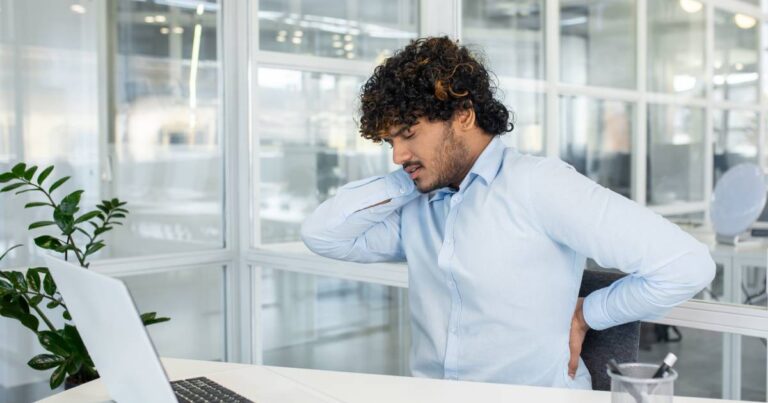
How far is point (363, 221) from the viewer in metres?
1.83

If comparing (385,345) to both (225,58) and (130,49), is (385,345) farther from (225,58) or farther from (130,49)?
(130,49)

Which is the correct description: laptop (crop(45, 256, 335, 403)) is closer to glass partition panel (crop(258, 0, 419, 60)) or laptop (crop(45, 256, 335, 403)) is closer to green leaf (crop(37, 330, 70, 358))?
green leaf (crop(37, 330, 70, 358))

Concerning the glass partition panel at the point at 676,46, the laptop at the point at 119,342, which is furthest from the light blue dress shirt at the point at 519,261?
the glass partition panel at the point at 676,46

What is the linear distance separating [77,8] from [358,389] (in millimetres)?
Result: 2412

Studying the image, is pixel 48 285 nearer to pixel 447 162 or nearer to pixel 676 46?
pixel 447 162

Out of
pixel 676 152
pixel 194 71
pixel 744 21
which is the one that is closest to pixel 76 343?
pixel 194 71

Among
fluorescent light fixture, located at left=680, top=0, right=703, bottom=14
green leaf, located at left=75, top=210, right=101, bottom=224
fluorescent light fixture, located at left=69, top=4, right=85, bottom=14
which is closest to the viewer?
green leaf, located at left=75, top=210, right=101, bottom=224

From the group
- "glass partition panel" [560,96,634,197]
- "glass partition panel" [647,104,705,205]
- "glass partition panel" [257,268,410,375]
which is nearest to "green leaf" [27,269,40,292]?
"glass partition panel" [257,268,410,375]

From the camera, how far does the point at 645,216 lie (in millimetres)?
1446

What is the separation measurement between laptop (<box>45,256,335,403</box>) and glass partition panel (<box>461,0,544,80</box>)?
7.62 ft

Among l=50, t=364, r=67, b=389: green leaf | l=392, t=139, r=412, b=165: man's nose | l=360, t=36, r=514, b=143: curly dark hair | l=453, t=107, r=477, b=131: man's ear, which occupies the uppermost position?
l=360, t=36, r=514, b=143: curly dark hair

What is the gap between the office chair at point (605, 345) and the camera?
156cm

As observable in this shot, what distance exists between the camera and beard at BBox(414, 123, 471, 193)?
5.54 feet

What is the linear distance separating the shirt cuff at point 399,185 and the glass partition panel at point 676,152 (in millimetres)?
3241
